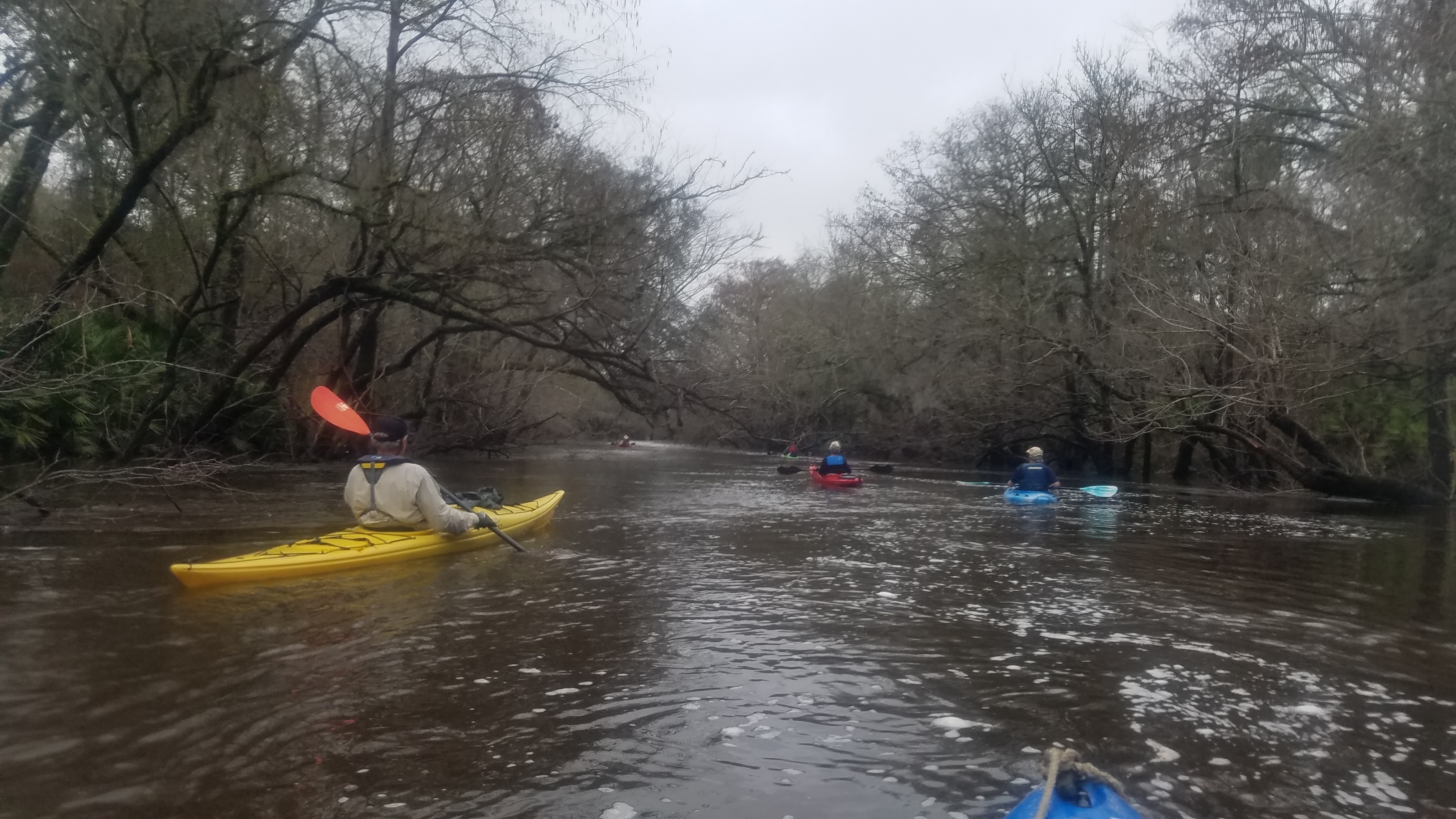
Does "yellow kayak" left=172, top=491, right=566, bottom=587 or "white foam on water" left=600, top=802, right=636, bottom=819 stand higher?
"yellow kayak" left=172, top=491, right=566, bottom=587

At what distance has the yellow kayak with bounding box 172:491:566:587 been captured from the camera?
22.3 feet

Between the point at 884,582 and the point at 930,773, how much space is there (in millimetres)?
4252

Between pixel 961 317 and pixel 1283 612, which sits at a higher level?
pixel 961 317

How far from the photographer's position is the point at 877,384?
28516 mm

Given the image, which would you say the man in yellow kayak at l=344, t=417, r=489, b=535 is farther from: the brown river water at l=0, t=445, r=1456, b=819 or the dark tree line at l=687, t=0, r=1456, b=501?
the dark tree line at l=687, t=0, r=1456, b=501

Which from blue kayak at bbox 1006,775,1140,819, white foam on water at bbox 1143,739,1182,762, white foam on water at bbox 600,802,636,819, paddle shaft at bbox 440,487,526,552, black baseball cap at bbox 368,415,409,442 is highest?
black baseball cap at bbox 368,415,409,442

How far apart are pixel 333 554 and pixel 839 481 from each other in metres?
11.7

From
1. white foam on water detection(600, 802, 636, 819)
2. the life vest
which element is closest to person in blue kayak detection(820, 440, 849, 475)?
the life vest

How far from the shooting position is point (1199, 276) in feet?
52.8

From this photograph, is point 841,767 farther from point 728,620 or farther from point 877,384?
point 877,384

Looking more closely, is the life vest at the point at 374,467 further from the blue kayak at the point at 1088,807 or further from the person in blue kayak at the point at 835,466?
the person in blue kayak at the point at 835,466

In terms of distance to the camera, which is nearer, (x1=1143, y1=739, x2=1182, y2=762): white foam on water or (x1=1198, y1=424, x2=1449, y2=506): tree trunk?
(x1=1143, y1=739, x2=1182, y2=762): white foam on water

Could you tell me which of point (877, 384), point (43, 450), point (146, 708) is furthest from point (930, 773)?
point (877, 384)

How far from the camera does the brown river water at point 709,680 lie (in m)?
3.65
